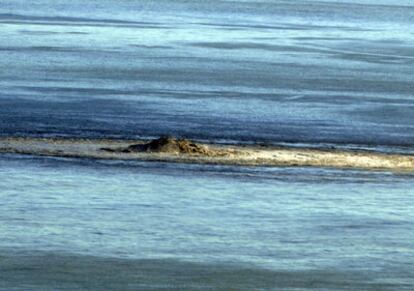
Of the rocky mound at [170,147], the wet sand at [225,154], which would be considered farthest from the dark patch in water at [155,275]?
the rocky mound at [170,147]

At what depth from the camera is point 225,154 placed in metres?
25.8

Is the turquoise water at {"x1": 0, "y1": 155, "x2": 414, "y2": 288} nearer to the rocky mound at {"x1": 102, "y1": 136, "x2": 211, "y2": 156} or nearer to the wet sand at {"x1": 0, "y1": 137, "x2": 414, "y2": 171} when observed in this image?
the wet sand at {"x1": 0, "y1": 137, "x2": 414, "y2": 171}

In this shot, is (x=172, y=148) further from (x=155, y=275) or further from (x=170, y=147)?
(x=155, y=275)

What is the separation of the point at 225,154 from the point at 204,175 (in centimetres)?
178

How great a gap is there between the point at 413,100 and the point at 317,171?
1205 centimetres

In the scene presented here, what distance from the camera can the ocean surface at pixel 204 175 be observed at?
17906mm

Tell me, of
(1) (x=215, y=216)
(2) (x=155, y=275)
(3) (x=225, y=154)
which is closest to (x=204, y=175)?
(3) (x=225, y=154)

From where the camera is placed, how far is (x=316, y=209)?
854 inches

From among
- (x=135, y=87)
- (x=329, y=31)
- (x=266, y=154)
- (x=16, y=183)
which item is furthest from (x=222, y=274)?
(x=329, y=31)

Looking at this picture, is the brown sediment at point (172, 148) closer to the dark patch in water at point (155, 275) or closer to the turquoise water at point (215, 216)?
the turquoise water at point (215, 216)

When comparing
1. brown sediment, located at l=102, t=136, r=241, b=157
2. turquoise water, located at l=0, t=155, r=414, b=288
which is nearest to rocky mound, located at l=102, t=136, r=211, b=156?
brown sediment, located at l=102, t=136, r=241, b=157

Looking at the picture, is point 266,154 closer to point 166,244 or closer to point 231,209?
point 231,209

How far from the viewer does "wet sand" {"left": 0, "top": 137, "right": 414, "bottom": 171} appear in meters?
25.4

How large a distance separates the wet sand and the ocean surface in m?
0.51
